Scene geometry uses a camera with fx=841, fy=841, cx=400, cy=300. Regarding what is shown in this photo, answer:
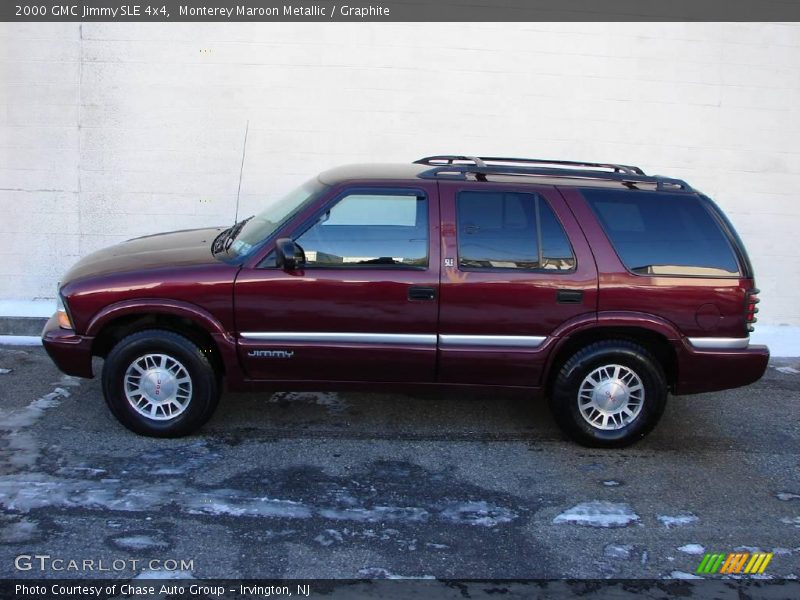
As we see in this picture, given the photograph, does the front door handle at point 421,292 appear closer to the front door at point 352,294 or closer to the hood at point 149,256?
the front door at point 352,294

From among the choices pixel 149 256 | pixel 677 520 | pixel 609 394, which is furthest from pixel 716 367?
pixel 149 256

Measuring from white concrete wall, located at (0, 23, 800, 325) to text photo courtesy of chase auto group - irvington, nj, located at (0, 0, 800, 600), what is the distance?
0.13 feet

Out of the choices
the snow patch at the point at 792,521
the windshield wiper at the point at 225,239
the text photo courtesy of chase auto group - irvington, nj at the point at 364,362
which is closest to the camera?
the text photo courtesy of chase auto group - irvington, nj at the point at 364,362

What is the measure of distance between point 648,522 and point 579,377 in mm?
1096

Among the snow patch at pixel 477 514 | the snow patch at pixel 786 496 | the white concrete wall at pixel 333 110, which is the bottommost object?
the snow patch at pixel 786 496

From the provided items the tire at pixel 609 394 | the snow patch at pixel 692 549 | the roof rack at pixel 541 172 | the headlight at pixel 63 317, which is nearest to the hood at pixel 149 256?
the headlight at pixel 63 317

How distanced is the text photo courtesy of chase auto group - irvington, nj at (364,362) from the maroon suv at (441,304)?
2 centimetres

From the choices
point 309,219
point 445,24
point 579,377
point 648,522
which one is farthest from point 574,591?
point 445,24

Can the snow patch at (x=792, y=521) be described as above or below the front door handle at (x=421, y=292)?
below

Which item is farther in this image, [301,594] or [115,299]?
[115,299]

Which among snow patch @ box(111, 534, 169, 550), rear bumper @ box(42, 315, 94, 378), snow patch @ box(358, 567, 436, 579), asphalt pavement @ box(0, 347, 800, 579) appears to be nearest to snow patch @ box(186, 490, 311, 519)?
asphalt pavement @ box(0, 347, 800, 579)
